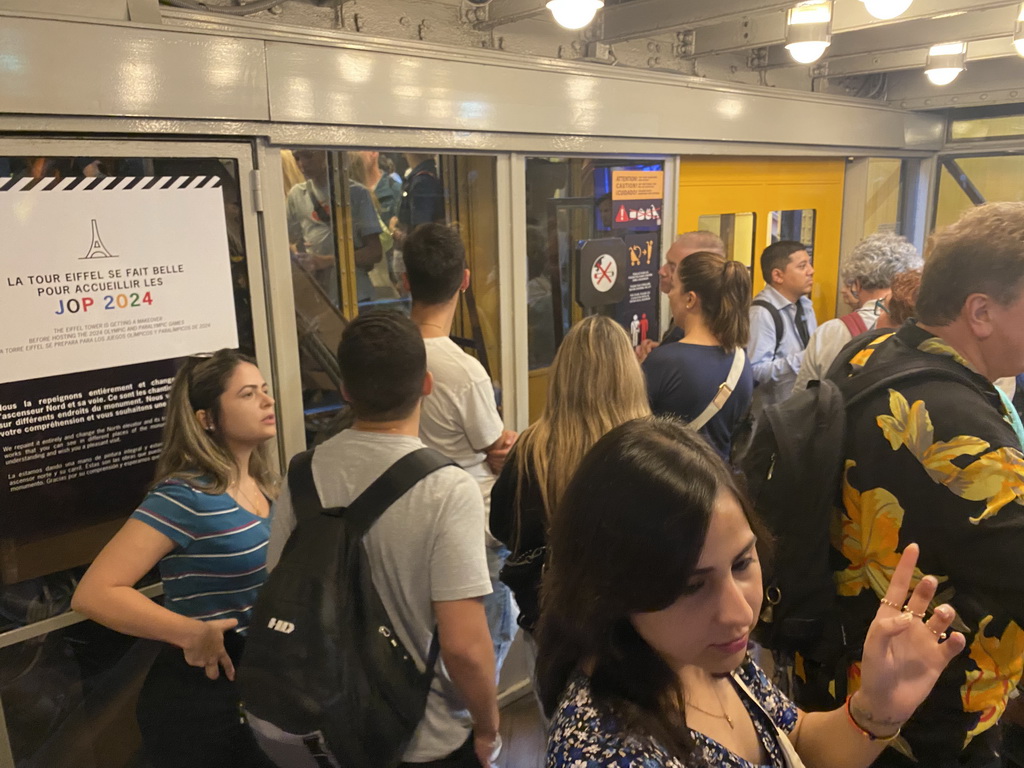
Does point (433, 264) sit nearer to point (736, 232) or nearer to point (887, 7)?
point (887, 7)

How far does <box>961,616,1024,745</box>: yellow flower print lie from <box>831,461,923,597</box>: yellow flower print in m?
0.18

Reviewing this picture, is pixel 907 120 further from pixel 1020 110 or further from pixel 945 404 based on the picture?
pixel 945 404

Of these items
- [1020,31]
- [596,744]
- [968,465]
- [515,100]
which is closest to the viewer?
[596,744]

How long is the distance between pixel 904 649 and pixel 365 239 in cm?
227

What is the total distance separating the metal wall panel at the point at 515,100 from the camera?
90.2 inches

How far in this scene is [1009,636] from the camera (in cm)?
137

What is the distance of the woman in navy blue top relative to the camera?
8.32ft

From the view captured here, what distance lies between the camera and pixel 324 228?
2.62 metres

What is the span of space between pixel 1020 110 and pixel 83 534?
660cm

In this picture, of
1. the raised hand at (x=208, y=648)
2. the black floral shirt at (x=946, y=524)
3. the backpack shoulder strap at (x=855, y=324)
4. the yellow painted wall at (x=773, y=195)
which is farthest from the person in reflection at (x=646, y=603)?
the yellow painted wall at (x=773, y=195)

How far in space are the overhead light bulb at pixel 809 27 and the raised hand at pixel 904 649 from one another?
2.47m

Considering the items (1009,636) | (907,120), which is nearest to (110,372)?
(1009,636)

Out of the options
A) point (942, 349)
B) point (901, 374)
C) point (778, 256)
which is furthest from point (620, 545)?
point (778, 256)

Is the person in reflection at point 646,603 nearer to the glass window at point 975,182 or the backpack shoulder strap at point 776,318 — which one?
the backpack shoulder strap at point 776,318
